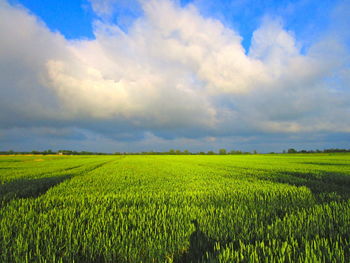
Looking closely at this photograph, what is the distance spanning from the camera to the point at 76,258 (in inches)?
102

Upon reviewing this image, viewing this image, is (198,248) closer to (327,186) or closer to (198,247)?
(198,247)

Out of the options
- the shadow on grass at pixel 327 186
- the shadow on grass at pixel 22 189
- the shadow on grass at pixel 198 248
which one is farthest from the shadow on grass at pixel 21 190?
the shadow on grass at pixel 327 186

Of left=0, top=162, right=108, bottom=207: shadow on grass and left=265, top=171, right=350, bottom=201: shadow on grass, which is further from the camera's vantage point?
left=0, top=162, right=108, bottom=207: shadow on grass

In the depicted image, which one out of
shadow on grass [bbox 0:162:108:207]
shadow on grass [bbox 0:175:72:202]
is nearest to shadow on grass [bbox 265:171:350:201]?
shadow on grass [bbox 0:162:108:207]

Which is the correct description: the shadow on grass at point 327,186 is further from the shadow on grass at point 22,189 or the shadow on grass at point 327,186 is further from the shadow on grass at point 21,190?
the shadow on grass at point 21,190

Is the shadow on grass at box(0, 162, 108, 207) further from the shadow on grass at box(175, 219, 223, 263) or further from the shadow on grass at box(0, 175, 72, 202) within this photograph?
the shadow on grass at box(175, 219, 223, 263)

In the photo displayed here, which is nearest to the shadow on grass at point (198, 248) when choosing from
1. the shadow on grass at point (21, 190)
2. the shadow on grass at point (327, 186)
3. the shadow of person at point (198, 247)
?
the shadow of person at point (198, 247)

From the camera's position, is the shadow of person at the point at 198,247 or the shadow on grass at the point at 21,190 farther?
the shadow on grass at the point at 21,190

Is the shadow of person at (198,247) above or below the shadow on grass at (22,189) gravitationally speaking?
above

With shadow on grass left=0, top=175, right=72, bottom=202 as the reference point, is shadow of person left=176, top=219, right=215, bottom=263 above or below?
above

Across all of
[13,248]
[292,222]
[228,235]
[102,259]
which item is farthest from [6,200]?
→ [292,222]

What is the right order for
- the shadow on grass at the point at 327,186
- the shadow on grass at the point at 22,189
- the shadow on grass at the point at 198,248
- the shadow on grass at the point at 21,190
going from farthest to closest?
the shadow on grass at the point at 21,190
the shadow on grass at the point at 22,189
the shadow on grass at the point at 327,186
the shadow on grass at the point at 198,248

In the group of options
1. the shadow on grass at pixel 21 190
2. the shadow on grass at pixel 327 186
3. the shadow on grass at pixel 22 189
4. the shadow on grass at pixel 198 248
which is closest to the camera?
the shadow on grass at pixel 198 248

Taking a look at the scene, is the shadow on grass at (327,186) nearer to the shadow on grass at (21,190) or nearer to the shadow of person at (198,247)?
the shadow of person at (198,247)
